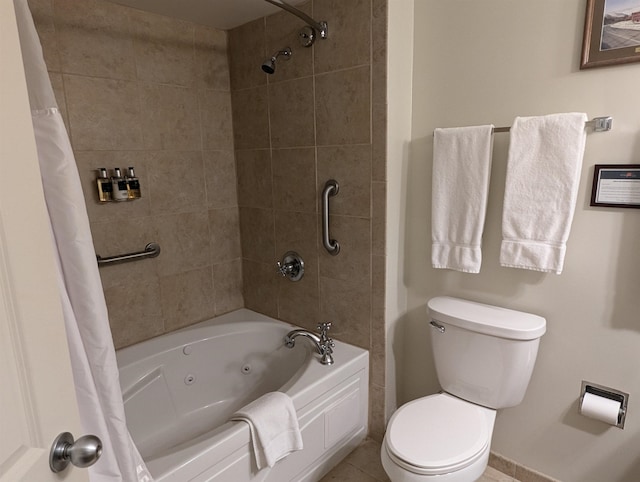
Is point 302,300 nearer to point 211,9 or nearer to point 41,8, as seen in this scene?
point 211,9

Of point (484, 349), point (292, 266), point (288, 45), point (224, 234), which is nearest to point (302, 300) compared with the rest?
point (292, 266)

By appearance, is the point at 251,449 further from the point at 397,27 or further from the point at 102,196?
the point at 397,27

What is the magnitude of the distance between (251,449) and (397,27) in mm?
1782

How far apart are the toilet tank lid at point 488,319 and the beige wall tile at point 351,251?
35 cm

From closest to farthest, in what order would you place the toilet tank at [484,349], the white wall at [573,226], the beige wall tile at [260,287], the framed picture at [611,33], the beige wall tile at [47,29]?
1. the framed picture at [611,33]
2. the white wall at [573,226]
3. the toilet tank at [484,349]
4. the beige wall tile at [47,29]
5. the beige wall tile at [260,287]

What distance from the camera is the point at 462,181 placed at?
5.45 feet

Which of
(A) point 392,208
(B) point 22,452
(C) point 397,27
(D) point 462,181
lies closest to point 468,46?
(C) point 397,27

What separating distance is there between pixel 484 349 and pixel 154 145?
6.03 feet

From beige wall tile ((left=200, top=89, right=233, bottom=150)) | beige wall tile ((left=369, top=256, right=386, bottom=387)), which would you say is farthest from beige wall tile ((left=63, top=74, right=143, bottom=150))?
beige wall tile ((left=369, top=256, right=386, bottom=387))

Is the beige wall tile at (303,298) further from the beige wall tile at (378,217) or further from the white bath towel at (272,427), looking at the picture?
the white bath towel at (272,427)

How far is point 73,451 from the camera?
2.31 ft

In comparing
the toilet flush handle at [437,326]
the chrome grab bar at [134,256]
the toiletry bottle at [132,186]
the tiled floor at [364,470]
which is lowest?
the tiled floor at [364,470]

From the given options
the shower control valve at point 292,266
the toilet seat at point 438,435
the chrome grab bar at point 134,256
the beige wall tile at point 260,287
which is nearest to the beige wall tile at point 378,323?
the toilet seat at point 438,435

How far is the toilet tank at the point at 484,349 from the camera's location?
154 centimetres
